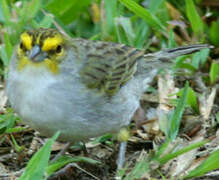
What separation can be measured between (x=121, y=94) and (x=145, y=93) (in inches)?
31.9

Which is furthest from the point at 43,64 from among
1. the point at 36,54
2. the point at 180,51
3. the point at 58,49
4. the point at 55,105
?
the point at 180,51

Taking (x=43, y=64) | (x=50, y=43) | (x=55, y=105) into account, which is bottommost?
(x=55, y=105)

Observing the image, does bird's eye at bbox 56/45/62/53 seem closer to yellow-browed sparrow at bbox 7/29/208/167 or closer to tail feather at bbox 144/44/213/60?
yellow-browed sparrow at bbox 7/29/208/167

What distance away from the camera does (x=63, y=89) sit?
4.28m

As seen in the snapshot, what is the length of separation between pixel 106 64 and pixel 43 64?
0.87m

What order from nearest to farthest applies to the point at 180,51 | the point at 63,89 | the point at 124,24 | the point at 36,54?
the point at 36,54 < the point at 63,89 < the point at 180,51 < the point at 124,24

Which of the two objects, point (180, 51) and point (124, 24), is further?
point (124, 24)

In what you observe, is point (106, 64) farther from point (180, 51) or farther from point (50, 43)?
point (180, 51)

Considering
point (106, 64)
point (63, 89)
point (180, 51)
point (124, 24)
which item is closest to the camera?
point (63, 89)

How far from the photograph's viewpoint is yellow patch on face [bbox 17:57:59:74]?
418 cm

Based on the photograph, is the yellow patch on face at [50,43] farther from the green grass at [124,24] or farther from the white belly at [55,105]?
the green grass at [124,24]

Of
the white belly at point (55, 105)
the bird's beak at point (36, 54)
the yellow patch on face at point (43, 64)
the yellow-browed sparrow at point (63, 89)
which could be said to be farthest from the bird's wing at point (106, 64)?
the bird's beak at point (36, 54)

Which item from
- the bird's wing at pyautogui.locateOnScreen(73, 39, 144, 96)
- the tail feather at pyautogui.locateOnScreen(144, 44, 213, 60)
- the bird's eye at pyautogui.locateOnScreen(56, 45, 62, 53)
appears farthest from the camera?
the tail feather at pyautogui.locateOnScreen(144, 44, 213, 60)

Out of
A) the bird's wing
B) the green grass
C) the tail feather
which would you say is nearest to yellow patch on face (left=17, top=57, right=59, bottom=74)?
A: the bird's wing
